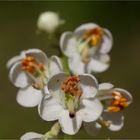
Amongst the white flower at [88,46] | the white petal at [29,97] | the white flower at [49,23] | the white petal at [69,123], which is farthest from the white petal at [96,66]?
the white petal at [69,123]

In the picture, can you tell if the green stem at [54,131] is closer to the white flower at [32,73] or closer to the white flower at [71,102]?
the white flower at [71,102]

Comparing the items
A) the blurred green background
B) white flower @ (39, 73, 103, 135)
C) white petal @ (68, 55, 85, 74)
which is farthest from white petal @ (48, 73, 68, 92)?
the blurred green background

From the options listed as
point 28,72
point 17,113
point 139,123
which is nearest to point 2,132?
point 17,113

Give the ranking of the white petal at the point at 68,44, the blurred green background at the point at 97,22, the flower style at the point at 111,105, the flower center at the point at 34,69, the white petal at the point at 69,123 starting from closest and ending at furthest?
1. the white petal at the point at 69,123
2. the flower style at the point at 111,105
3. the flower center at the point at 34,69
4. the white petal at the point at 68,44
5. the blurred green background at the point at 97,22

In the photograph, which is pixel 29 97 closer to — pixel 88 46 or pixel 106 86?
pixel 106 86

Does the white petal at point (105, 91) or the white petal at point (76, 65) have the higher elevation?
the white petal at point (76, 65)

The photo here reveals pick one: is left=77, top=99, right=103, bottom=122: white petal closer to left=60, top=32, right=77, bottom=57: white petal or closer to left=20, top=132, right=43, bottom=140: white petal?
left=20, top=132, right=43, bottom=140: white petal

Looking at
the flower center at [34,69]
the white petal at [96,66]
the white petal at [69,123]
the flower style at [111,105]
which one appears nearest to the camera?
the white petal at [69,123]

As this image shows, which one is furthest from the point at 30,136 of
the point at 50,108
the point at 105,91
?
the point at 105,91
